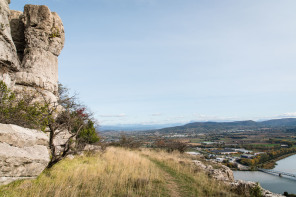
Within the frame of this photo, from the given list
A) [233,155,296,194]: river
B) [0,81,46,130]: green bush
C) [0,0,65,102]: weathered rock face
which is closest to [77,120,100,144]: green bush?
[0,0,65,102]: weathered rock face

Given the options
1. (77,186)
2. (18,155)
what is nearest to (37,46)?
(18,155)

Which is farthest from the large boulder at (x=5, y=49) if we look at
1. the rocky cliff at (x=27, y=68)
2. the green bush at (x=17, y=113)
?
the green bush at (x=17, y=113)

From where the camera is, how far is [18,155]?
529cm

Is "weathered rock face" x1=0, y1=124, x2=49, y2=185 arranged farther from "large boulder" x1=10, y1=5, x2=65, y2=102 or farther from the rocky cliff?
"large boulder" x1=10, y1=5, x2=65, y2=102

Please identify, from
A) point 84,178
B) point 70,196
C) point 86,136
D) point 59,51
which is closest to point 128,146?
point 86,136

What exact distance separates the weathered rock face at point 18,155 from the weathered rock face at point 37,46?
669 centimetres

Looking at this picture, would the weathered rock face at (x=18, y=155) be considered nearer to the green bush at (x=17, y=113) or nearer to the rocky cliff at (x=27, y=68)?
the rocky cliff at (x=27, y=68)

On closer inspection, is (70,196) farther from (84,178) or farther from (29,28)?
(29,28)

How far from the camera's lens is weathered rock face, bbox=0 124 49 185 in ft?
16.4

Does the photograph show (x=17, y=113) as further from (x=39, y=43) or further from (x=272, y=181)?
(x=272, y=181)

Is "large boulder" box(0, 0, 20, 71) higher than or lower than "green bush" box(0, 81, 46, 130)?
higher

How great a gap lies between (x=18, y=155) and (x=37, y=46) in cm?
1185

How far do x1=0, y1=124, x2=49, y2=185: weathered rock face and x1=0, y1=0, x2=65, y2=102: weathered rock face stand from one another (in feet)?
22.0

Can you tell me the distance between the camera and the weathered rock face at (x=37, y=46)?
40.1 feet
